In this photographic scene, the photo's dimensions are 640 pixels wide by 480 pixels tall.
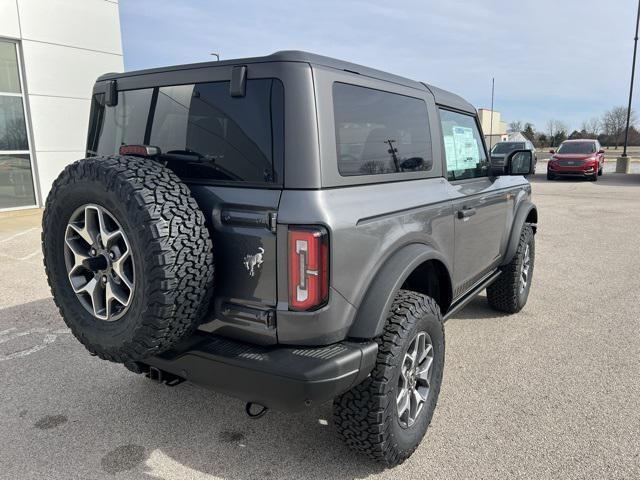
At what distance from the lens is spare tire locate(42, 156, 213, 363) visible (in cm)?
199

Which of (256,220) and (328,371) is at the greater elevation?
(256,220)

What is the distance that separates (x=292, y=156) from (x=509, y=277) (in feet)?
10.4

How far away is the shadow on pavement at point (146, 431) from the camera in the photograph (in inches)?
99.0

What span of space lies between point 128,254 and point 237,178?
22.7 inches

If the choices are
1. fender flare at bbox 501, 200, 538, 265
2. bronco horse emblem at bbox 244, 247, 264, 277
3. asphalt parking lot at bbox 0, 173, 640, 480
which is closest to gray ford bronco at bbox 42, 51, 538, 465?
bronco horse emblem at bbox 244, 247, 264, 277

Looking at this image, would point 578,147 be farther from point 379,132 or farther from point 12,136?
point 379,132

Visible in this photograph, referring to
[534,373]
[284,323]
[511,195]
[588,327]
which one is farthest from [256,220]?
[588,327]

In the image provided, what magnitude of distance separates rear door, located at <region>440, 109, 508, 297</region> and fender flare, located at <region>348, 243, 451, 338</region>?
829 mm

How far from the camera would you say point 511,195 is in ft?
14.1

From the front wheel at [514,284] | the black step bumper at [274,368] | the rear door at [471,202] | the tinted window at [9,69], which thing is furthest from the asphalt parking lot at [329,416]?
the tinted window at [9,69]

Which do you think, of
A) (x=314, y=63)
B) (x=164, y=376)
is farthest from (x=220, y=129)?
(x=164, y=376)

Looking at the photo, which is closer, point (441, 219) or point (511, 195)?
point (441, 219)

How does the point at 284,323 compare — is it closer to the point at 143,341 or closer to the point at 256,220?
the point at 256,220

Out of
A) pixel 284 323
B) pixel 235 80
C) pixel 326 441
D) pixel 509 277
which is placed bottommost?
pixel 326 441
